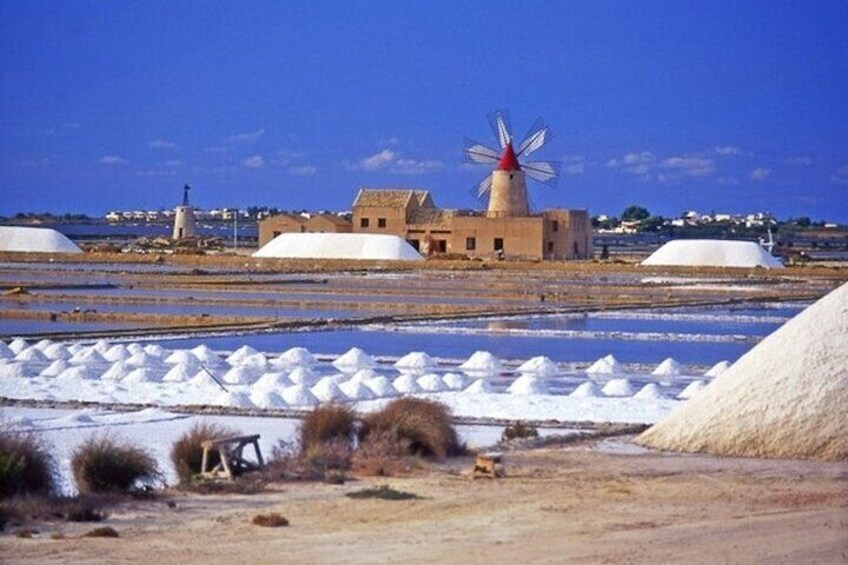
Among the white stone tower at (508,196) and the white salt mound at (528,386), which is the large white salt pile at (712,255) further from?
the white salt mound at (528,386)

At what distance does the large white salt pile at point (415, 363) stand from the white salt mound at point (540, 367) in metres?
0.87

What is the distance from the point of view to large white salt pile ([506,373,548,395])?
1238 centimetres

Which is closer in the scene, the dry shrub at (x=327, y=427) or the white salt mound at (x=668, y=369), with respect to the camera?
the dry shrub at (x=327, y=427)

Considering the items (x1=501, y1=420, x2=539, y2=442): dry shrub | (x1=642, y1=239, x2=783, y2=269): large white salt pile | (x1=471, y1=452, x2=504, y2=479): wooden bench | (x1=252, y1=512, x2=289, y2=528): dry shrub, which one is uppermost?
(x1=642, y1=239, x2=783, y2=269): large white salt pile

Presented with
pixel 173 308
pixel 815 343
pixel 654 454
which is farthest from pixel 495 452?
pixel 173 308

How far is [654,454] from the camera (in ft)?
28.3

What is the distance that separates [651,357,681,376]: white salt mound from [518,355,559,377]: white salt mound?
92 cm

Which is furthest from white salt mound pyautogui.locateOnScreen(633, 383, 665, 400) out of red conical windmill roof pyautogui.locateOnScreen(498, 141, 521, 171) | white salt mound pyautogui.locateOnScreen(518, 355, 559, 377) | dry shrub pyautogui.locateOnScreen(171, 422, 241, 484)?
red conical windmill roof pyautogui.locateOnScreen(498, 141, 521, 171)

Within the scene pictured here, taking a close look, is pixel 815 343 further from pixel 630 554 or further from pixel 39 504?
pixel 39 504

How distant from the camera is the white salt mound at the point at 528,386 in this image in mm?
12383

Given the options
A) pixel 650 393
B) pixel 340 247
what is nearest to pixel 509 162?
pixel 340 247

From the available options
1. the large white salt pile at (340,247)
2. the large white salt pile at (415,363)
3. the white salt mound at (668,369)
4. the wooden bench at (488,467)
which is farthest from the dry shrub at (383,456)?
the large white salt pile at (340,247)

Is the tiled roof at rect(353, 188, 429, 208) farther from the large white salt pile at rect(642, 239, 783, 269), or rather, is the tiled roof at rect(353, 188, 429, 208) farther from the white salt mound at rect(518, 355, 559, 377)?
the white salt mound at rect(518, 355, 559, 377)

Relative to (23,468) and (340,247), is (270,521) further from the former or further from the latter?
(340,247)
